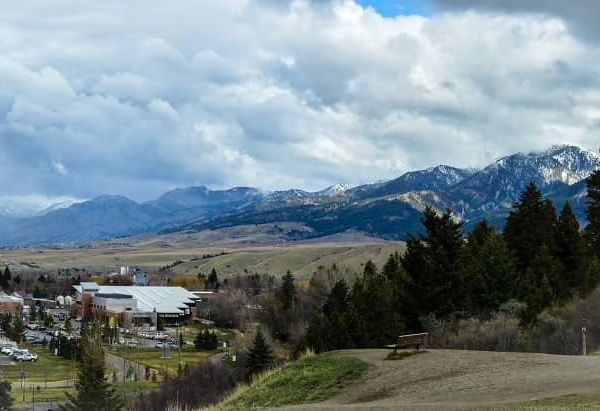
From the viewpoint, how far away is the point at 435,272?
160ft

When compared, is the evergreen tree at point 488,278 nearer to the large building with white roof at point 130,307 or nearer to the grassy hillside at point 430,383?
the grassy hillside at point 430,383

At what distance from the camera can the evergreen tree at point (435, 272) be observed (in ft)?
159

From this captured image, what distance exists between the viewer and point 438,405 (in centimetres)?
2220

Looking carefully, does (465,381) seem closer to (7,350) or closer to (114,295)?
(7,350)

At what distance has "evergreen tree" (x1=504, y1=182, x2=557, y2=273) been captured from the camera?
62562 millimetres

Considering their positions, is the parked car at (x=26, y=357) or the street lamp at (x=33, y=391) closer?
the street lamp at (x=33, y=391)

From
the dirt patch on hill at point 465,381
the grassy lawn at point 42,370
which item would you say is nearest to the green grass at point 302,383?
the dirt patch on hill at point 465,381

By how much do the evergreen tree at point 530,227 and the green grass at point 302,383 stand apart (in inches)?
1308

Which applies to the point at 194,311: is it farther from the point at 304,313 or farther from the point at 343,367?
the point at 343,367

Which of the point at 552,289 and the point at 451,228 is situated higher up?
the point at 451,228

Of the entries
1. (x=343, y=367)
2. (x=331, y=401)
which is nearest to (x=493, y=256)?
(x=343, y=367)

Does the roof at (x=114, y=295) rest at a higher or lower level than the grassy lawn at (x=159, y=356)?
higher

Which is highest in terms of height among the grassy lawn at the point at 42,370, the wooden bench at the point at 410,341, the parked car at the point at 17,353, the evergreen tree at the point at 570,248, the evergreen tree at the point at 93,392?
the evergreen tree at the point at 570,248

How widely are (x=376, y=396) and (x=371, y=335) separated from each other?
23.7 meters
